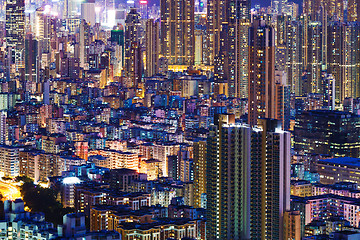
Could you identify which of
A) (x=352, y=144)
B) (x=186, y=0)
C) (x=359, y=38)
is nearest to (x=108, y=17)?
(x=186, y=0)

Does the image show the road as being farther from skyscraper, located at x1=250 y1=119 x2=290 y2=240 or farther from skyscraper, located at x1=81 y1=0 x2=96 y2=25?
skyscraper, located at x1=81 y1=0 x2=96 y2=25

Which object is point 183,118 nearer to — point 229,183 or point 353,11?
point 229,183

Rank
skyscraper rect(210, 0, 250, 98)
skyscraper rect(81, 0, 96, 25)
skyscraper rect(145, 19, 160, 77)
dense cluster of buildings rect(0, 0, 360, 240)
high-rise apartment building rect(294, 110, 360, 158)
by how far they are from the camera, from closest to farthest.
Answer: dense cluster of buildings rect(0, 0, 360, 240) < high-rise apartment building rect(294, 110, 360, 158) < skyscraper rect(210, 0, 250, 98) < skyscraper rect(145, 19, 160, 77) < skyscraper rect(81, 0, 96, 25)

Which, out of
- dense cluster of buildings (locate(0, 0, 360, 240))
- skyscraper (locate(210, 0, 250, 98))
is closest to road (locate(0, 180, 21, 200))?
dense cluster of buildings (locate(0, 0, 360, 240))

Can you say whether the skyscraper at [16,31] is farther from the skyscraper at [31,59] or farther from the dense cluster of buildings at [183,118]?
the skyscraper at [31,59]

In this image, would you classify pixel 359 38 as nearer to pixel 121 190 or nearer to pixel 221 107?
pixel 221 107

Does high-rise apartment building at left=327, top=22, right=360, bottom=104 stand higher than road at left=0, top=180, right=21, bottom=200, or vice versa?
high-rise apartment building at left=327, top=22, right=360, bottom=104
